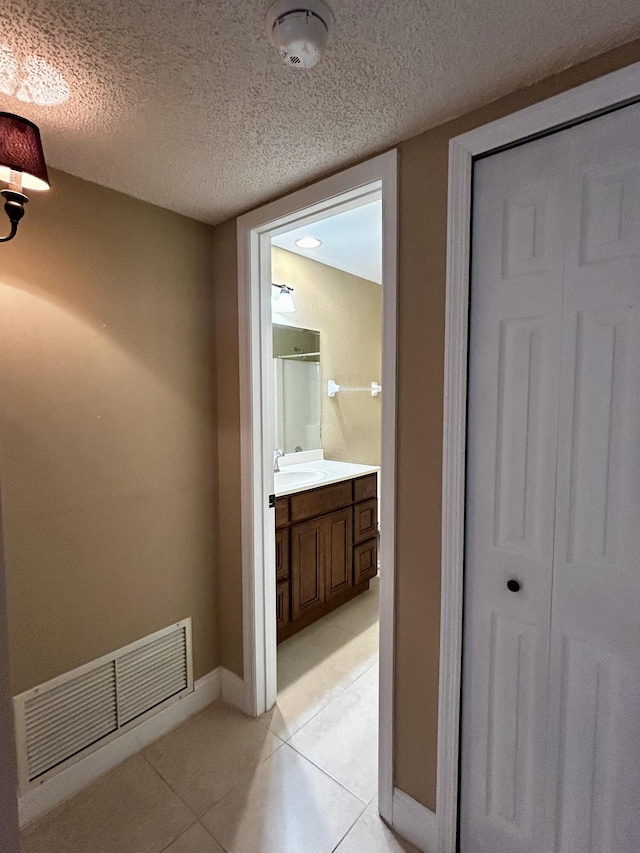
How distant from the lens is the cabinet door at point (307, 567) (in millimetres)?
2373

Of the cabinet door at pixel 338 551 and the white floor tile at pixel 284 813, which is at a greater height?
the cabinet door at pixel 338 551

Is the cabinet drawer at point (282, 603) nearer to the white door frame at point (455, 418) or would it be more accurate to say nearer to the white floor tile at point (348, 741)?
the white floor tile at point (348, 741)

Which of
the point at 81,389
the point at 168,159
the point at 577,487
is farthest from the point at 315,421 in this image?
the point at 577,487

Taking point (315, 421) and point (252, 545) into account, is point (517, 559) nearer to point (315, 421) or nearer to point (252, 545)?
point (252, 545)

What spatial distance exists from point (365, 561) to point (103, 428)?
1.98 metres

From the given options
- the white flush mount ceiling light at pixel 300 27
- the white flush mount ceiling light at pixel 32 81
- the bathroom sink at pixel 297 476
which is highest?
Result: the white flush mount ceiling light at pixel 32 81

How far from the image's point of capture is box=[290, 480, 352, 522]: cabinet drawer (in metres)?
2.35

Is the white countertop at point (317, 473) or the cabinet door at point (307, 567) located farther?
the white countertop at point (317, 473)

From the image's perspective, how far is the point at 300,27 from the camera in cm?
85

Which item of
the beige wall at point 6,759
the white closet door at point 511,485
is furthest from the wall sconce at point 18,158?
the white closet door at point 511,485

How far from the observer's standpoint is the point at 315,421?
3.20 m

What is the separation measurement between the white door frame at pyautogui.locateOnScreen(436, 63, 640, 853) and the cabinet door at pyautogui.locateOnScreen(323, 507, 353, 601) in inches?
53.1

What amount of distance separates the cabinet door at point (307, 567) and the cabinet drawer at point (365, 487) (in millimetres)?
378

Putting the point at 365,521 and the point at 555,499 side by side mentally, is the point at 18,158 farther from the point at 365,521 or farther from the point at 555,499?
the point at 365,521
